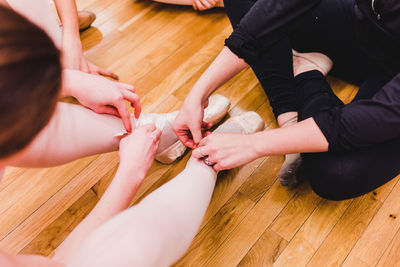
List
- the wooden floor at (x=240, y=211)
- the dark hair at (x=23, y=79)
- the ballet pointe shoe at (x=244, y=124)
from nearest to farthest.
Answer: the dark hair at (x=23, y=79) → the wooden floor at (x=240, y=211) → the ballet pointe shoe at (x=244, y=124)

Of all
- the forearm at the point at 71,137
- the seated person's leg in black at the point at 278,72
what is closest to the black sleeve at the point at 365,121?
the seated person's leg in black at the point at 278,72

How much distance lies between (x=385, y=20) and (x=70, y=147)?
832mm

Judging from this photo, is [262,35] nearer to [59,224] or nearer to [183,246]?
[183,246]

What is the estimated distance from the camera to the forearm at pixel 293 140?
0.66 metres

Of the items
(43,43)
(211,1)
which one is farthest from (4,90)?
(211,1)

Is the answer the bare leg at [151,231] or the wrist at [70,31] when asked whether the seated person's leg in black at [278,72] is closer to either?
the bare leg at [151,231]

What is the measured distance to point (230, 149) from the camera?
2.30ft

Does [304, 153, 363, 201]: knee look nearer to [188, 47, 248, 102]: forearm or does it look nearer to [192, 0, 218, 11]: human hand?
[188, 47, 248, 102]: forearm

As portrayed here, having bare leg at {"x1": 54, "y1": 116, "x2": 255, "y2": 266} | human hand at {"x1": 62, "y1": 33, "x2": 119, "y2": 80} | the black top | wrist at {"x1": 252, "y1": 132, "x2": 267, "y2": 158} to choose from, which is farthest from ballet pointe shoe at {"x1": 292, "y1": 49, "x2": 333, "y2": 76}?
human hand at {"x1": 62, "y1": 33, "x2": 119, "y2": 80}

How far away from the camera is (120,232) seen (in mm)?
478

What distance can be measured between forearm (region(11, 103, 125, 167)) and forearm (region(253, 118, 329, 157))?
39cm

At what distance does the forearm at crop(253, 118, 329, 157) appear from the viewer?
656 millimetres

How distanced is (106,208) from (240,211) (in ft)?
1.37

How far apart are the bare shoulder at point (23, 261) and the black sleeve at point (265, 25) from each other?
2.06ft
